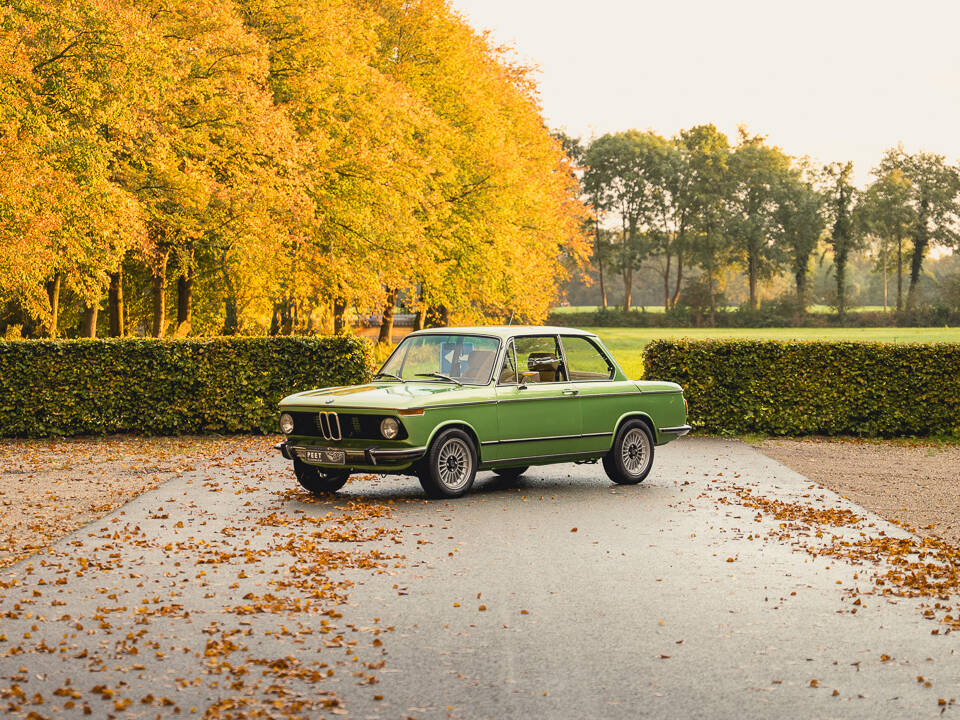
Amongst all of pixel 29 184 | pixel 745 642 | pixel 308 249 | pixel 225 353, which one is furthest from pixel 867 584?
pixel 308 249

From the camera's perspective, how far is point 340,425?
1182 cm

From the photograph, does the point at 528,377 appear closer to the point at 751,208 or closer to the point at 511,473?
the point at 511,473

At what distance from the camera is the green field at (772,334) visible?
62062 millimetres

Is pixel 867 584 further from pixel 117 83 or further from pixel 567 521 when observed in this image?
pixel 117 83

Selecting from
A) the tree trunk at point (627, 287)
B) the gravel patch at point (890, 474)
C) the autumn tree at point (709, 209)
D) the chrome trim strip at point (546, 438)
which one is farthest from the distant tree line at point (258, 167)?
the autumn tree at point (709, 209)

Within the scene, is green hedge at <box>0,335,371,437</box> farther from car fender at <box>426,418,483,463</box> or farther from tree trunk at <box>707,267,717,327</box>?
tree trunk at <box>707,267,717,327</box>

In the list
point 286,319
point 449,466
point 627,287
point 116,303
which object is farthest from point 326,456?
point 627,287

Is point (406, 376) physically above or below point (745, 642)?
→ above

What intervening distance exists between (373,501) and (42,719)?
276 inches

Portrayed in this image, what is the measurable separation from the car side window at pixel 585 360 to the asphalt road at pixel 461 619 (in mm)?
2091

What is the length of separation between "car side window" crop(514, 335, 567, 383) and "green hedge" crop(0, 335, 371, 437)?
6.75 m

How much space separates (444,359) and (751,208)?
261ft

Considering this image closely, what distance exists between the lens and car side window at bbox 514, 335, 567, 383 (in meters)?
12.9

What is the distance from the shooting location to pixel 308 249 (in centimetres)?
3130
